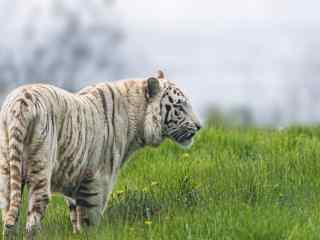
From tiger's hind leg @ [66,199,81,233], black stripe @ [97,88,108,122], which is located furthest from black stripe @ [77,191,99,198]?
black stripe @ [97,88,108,122]

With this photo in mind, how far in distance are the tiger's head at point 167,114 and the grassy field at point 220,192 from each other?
1.67 feet

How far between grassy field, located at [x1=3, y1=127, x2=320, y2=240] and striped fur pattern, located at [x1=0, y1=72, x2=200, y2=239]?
34cm

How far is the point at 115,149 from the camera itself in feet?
27.7

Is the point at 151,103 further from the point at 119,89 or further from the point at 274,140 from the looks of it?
the point at 274,140

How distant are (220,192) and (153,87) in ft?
3.83

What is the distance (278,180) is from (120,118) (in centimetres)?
173

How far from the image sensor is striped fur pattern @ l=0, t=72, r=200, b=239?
7.18 metres

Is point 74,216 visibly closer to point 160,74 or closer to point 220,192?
point 220,192

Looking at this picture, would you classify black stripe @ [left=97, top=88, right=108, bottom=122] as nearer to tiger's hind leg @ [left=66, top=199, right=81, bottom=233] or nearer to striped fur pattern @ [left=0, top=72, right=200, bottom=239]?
striped fur pattern @ [left=0, top=72, right=200, bottom=239]

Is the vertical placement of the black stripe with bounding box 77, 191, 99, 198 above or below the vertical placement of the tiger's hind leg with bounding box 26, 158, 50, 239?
below

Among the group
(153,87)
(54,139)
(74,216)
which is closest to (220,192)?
(153,87)

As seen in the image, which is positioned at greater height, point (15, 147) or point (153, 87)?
point (153, 87)

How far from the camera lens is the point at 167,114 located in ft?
29.4

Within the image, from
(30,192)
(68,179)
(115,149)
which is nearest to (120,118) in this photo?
(115,149)
